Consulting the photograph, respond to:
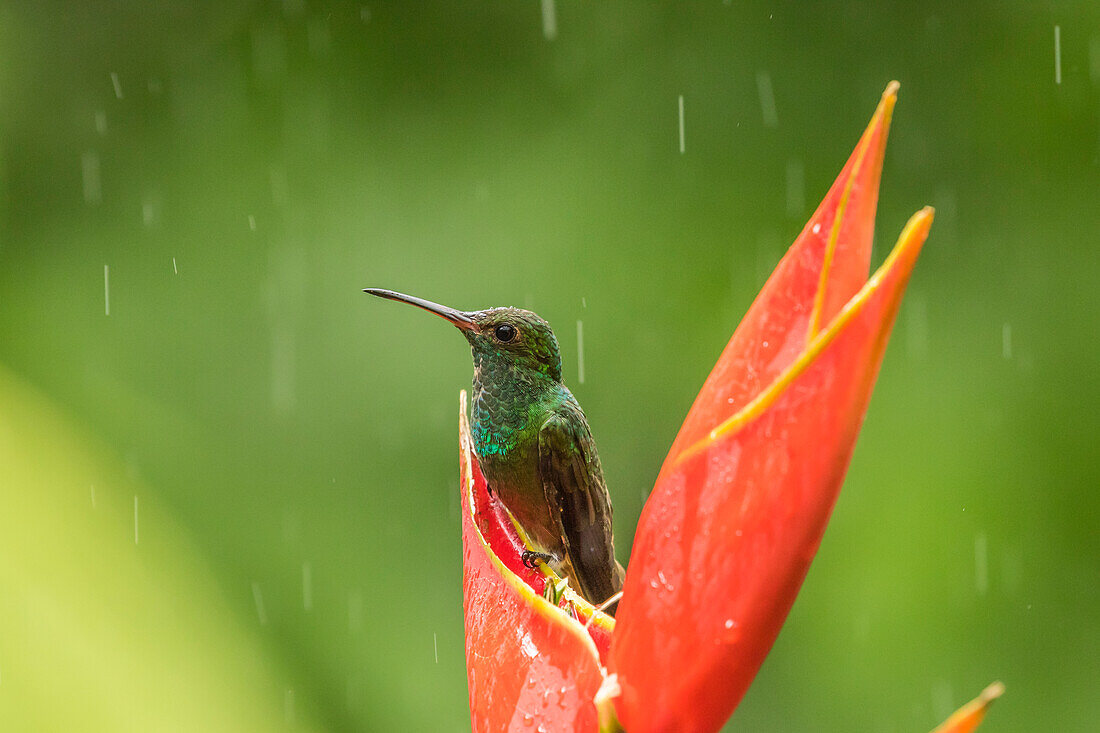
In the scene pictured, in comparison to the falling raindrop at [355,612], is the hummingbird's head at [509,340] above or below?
above

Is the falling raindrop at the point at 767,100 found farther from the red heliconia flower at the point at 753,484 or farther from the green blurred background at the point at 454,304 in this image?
the red heliconia flower at the point at 753,484

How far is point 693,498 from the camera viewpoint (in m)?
0.26

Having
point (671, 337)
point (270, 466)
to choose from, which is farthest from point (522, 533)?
point (270, 466)

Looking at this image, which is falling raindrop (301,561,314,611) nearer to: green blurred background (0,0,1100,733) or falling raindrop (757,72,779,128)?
green blurred background (0,0,1100,733)

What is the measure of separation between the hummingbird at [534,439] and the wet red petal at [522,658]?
0.18 m

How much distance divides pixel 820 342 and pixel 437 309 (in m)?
0.28

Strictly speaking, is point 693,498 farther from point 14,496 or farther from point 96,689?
point 14,496

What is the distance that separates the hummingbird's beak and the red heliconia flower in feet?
0.66

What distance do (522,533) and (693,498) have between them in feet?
0.83

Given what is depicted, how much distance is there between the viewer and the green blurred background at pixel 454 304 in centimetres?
138

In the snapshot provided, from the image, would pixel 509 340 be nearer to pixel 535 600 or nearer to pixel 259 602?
pixel 535 600

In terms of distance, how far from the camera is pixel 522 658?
313mm

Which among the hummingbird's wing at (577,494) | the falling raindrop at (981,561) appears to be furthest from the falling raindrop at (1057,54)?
the hummingbird's wing at (577,494)

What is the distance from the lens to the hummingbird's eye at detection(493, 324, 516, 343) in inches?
21.8
